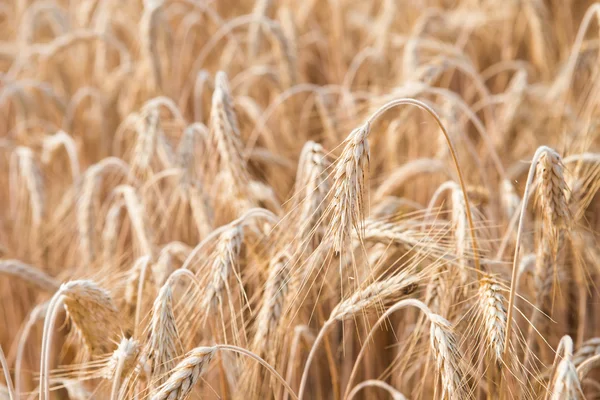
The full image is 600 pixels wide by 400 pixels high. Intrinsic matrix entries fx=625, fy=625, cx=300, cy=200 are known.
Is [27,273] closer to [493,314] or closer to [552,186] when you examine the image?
[493,314]

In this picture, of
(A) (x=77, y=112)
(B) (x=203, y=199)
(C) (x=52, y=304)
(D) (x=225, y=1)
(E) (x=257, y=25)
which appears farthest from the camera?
(D) (x=225, y=1)

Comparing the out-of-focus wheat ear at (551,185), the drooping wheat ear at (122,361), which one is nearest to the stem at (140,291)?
the drooping wheat ear at (122,361)

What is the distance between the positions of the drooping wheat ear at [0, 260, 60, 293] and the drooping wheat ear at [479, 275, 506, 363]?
1.30m

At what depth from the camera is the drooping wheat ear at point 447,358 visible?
46.7 inches

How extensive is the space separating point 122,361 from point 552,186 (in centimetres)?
95

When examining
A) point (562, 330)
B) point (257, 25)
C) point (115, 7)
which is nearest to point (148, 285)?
point (562, 330)

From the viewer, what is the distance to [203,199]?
77.4 inches

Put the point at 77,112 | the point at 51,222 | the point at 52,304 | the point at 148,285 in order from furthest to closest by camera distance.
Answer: the point at 77,112, the point at 51,222, the point at 148,285, the point at 52,304

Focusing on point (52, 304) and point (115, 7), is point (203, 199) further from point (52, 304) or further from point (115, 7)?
point (115, 7)

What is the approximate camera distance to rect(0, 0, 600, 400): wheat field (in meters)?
1.34

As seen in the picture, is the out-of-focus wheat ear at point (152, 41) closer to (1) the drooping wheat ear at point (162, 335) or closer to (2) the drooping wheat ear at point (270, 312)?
(2) the drooping wheat ear at point (270, 312)

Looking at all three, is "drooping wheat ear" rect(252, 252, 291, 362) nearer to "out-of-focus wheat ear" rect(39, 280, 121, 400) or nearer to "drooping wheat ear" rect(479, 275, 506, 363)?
"out-of-focus wheat ear" rect(39, 280, 121, 400)

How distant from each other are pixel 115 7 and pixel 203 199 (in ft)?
6.89

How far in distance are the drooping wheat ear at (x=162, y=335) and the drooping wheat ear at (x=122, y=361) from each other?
0.10 feet
